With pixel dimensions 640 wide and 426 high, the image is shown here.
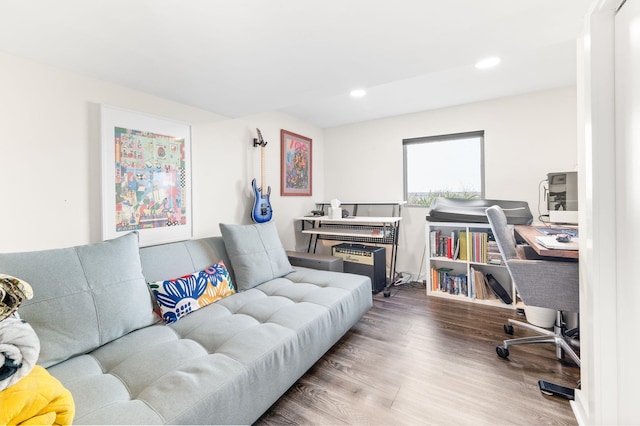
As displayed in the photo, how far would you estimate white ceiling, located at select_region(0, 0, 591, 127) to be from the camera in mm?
1107

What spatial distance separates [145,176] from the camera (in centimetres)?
193

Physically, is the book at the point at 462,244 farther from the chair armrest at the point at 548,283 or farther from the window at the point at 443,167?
the chair armrest at the point at 548,283

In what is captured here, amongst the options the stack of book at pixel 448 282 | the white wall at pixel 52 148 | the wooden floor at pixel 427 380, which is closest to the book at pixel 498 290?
the stack of book at pixel 448 282

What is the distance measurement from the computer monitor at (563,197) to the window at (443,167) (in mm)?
797

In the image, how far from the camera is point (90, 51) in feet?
4.59

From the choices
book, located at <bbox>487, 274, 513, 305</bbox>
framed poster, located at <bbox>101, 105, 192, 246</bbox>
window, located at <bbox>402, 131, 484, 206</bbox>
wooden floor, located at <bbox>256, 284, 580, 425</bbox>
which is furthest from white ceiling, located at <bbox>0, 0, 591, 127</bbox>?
book, located at <bbox>487, 274, 513, 305</bbox>

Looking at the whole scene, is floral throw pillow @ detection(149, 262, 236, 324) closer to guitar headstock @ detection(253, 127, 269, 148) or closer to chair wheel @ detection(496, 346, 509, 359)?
guitar headstock @ detection(253, 127, 269, 148)

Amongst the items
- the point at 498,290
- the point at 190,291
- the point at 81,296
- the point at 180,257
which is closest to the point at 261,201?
the point at 180,257

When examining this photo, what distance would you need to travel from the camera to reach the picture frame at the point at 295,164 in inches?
128

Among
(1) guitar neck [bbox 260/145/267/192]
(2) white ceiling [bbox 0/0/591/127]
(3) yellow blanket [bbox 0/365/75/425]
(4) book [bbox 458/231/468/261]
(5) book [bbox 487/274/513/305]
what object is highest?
(2) white ceiling [bbox 0/0/591/127]

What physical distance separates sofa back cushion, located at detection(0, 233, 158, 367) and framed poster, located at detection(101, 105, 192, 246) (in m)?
0.40

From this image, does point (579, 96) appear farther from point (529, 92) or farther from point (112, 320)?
point (112, 320)

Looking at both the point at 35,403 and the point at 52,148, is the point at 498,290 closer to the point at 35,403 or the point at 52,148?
the point at 35,403

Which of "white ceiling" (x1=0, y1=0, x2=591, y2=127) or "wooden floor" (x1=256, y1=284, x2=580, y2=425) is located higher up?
"white ceiling" (x1=0, y1=0, x2=591, y2=127)
